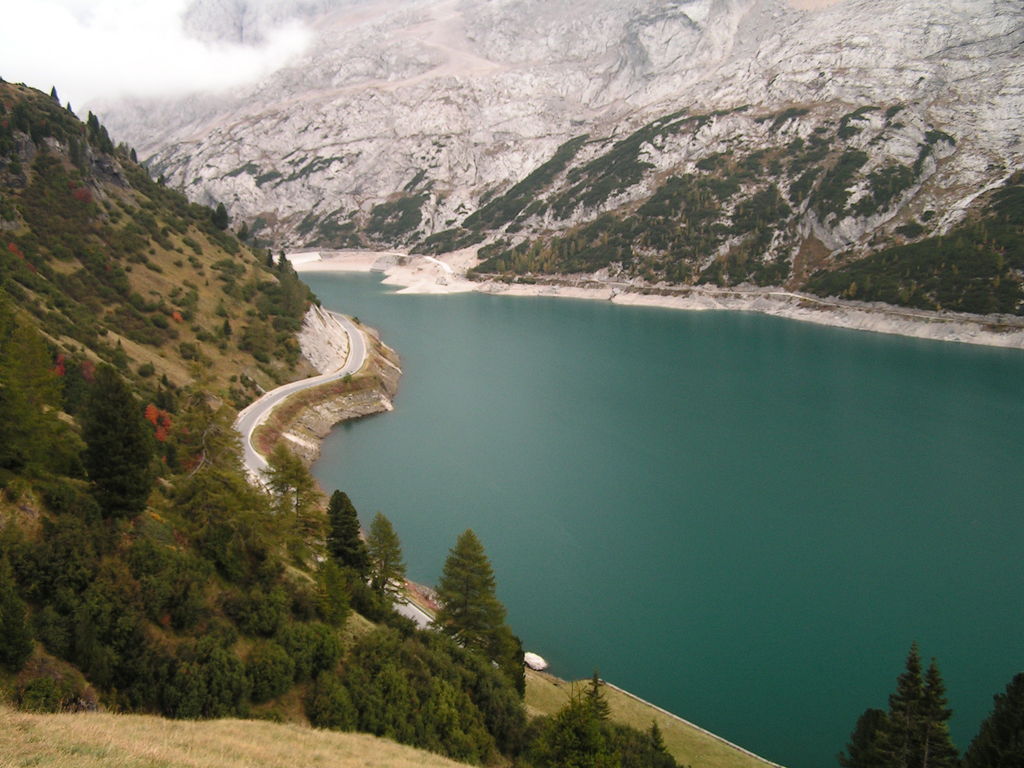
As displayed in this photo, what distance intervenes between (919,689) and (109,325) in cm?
6561

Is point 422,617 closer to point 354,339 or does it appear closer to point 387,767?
point 387,767

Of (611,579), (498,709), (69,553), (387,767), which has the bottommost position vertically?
(611,579)

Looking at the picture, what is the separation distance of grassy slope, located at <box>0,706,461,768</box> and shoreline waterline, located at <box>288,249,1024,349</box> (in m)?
127

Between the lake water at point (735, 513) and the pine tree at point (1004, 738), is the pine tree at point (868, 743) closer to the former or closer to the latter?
the pine tree at point (1004, 738)

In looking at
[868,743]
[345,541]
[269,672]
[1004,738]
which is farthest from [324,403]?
[1004,738]

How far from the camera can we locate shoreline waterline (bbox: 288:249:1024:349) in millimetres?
114562

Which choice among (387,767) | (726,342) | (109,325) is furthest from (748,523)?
(726,342)

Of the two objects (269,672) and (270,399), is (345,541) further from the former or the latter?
(270,399)

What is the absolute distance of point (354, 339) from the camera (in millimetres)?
94062

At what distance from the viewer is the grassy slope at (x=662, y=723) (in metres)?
28.1

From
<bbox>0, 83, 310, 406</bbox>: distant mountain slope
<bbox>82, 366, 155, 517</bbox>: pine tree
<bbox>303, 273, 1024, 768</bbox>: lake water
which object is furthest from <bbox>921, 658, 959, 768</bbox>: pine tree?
<bbox>0, 83, 310, 406</bbox>: distant mountain slope

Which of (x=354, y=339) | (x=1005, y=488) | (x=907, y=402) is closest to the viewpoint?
(x=1005, y=488)

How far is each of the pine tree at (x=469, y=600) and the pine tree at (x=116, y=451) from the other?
1411 centimetres

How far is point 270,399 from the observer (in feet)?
218
